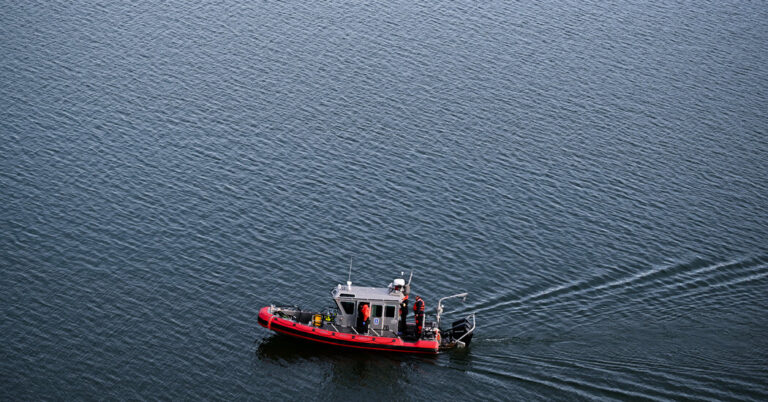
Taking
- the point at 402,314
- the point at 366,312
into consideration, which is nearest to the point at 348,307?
the point at 366,312

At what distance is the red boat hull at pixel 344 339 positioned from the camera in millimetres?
50062

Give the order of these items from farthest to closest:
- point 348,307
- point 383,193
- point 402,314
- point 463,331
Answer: point 383,193, point 348,307, point 402,314, point 463,331

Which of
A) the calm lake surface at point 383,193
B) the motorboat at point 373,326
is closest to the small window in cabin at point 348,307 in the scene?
the motorboat at point 373,326

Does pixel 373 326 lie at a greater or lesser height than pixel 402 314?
lesser

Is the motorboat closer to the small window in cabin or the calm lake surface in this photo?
the small window in cabin

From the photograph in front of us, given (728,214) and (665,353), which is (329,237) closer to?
(665,353)

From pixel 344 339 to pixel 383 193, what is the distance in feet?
62.7

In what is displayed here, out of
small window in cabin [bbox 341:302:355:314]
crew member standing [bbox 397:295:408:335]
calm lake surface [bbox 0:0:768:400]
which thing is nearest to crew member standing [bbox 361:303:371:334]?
small window in cabin [bbox 341:302:355:314]

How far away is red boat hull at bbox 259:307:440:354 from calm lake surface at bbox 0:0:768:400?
85 cm

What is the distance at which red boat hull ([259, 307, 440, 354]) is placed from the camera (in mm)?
50062

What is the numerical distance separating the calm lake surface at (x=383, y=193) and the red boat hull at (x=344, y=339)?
0.85m

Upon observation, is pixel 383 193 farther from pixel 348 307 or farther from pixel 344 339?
pixel 344 339

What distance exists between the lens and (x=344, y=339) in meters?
50.2

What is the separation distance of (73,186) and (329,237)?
18.7 m
